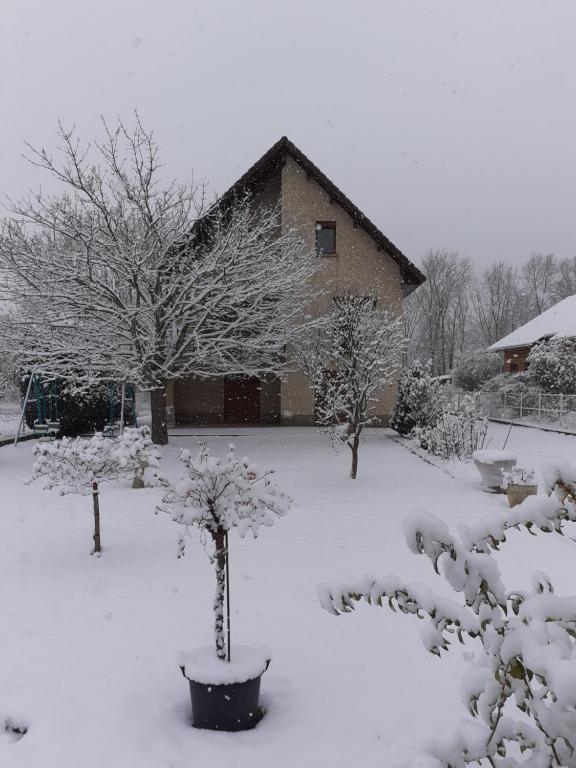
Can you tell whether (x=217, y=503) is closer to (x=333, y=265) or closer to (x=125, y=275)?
(x=125, y=275)

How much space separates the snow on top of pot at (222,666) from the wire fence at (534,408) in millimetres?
20108

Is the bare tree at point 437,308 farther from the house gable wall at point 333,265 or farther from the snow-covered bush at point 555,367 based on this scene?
the house gable wall at point 333,265

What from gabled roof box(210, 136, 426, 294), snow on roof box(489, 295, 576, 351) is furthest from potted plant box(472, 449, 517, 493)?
snow on roof box(489, 295, 576, 351)

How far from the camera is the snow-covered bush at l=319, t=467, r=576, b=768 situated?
168cm

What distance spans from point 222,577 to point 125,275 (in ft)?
36.9

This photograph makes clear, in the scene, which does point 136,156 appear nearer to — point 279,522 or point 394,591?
point 279,522

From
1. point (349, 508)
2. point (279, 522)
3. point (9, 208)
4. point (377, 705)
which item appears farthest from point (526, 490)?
point (9, 208)

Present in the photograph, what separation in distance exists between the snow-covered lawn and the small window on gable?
1306cm

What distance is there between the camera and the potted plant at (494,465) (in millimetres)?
10375

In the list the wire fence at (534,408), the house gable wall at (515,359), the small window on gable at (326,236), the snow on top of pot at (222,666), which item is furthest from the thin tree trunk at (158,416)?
the house gable wall at (515,359)

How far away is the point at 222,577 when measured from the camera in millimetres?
4082

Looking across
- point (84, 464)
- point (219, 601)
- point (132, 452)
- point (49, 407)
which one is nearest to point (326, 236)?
point (49, 407)

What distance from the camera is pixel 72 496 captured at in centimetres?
1034

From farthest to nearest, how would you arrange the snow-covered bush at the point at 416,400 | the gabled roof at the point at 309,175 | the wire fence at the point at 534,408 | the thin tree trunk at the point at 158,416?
the wire fence at the point at 534,408, the gabled roof at the point at 309,175, the snow-covered bush at the point at 416,400, the thin tree trunk at the point at 158,416
